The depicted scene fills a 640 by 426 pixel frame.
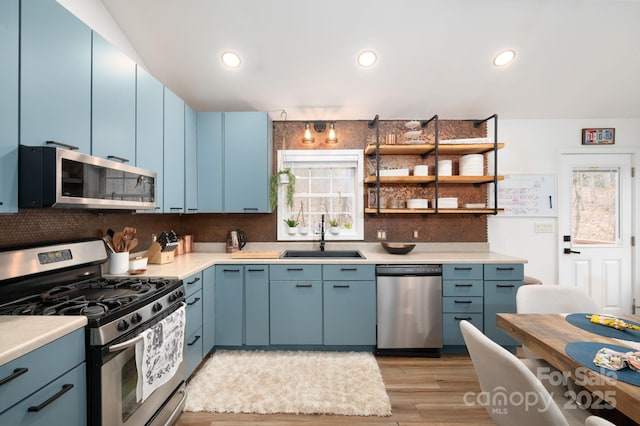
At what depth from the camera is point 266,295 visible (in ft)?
8.86

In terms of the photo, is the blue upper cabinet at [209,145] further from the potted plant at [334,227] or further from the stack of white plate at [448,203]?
the stack of white plate at [448,203]

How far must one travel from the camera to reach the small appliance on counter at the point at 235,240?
10.4 ft

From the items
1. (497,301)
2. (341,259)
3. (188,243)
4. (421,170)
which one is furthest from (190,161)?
(497,301)

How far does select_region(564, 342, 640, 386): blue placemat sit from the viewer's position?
3.16 ft

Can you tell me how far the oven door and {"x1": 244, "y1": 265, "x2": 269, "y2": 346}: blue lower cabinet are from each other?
0.94 metres

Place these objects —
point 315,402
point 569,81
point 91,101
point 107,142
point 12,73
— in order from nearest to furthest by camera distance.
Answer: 1. point 12,73
2. point 91,101
3. point 107,142
4. point 315,402
5. point 569,81

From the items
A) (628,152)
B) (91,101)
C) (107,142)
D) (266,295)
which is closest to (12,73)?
(91,101)

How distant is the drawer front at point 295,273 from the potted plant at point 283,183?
2.47 feet

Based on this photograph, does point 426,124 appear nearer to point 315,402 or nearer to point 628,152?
point 628,152

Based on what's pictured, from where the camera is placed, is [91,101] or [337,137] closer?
[91,101]

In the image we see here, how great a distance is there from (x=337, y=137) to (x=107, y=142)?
7.34 ft

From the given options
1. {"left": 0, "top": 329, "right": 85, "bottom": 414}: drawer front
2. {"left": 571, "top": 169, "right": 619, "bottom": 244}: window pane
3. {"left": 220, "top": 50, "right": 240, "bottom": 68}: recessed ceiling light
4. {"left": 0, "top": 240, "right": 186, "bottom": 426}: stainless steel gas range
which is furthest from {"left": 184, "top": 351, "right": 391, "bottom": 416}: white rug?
{"left": 571, "top": 169, "right": 619, "bottom": 244}: window pane

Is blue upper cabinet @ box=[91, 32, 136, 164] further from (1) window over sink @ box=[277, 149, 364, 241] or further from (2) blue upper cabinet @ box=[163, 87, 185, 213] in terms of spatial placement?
(1) window over sink @ box=[277, 149, 364, 241]

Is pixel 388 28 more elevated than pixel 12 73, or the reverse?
pixel 388 28
